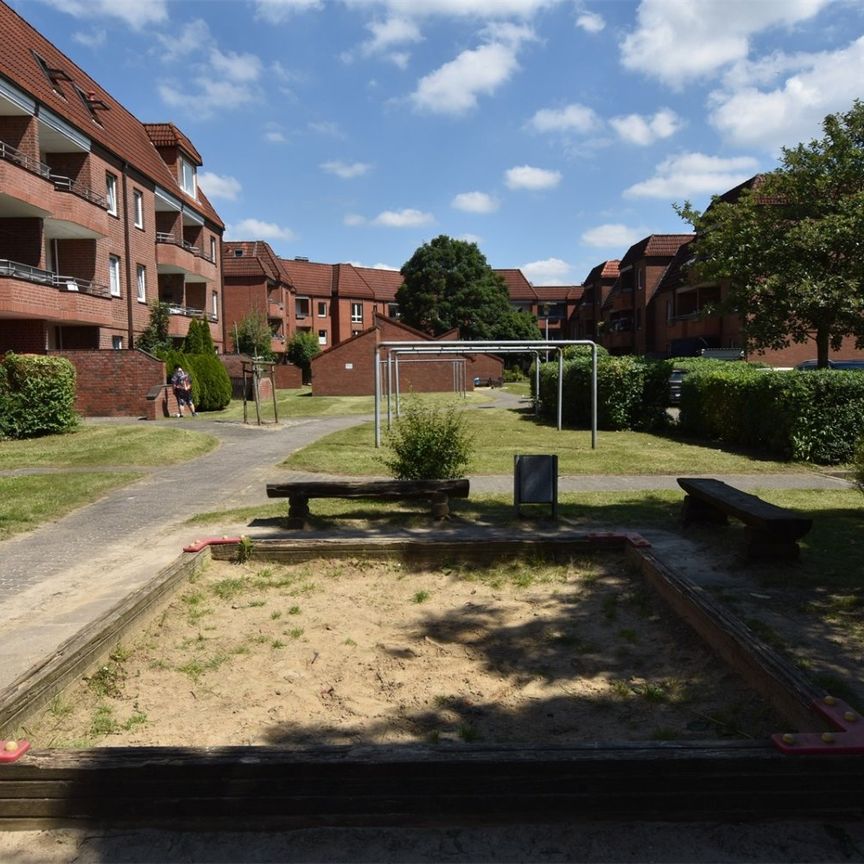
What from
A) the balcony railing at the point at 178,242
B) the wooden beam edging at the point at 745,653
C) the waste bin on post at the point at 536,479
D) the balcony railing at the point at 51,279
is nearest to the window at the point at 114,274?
the balcony railing at the point at 51,279

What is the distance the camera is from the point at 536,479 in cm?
846

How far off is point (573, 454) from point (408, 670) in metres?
10.8

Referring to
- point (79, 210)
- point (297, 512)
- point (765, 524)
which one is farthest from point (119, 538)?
point (79, 210)

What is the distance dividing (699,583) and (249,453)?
1141 cm

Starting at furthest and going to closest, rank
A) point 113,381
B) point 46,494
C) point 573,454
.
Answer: point 113,381 → point 573,454 → point 46,494

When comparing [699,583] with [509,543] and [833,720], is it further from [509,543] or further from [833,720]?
[833,720]

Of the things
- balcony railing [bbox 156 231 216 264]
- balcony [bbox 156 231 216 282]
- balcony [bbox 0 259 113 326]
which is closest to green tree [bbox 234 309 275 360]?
balcony [bbox 156 231 216 282]

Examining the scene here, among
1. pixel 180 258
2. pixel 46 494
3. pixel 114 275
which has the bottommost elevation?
pixel 46 494

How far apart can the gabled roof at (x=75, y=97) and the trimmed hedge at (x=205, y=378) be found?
26.8 ft

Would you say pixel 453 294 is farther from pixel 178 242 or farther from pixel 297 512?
pixel 297 512

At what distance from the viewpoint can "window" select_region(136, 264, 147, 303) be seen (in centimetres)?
3117

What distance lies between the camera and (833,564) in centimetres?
632

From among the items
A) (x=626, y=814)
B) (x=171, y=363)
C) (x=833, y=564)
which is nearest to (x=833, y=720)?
(x=626, y=814)

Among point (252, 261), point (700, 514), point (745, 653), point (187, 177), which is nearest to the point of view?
point (745, 653)
